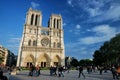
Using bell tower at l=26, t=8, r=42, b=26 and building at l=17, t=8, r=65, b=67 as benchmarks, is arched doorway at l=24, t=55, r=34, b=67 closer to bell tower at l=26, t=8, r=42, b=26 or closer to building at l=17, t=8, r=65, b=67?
building at l=17, t=8, r=65, b=67

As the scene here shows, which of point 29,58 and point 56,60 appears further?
point 56,60

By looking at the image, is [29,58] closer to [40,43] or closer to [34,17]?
[40,43]

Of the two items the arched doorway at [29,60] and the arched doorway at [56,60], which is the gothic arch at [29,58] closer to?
the arched doorway at [29,60]

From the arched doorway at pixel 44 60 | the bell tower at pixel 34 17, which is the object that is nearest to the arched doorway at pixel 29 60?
the arched doorway at pixel 44 60

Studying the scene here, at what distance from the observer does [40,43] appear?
185 ft

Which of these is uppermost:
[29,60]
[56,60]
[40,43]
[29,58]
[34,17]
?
[34,17]

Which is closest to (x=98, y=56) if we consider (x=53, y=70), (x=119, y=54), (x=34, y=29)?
(x=119, y=54)

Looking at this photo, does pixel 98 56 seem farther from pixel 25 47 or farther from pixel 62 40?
pixel 25 47

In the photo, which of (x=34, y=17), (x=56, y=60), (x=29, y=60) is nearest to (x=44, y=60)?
(x=56, y=60)

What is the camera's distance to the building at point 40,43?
173ft

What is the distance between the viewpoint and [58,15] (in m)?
62.9

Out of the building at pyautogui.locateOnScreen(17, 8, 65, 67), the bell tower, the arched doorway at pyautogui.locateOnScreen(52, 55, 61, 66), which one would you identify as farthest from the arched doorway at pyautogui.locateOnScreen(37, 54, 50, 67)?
the bell tower

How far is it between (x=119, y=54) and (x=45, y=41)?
27774 mm

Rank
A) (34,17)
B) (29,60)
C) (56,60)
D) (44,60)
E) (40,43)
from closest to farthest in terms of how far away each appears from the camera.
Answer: (29,60) → (44,60) → (40,43) → (56,60) → (34,17)
